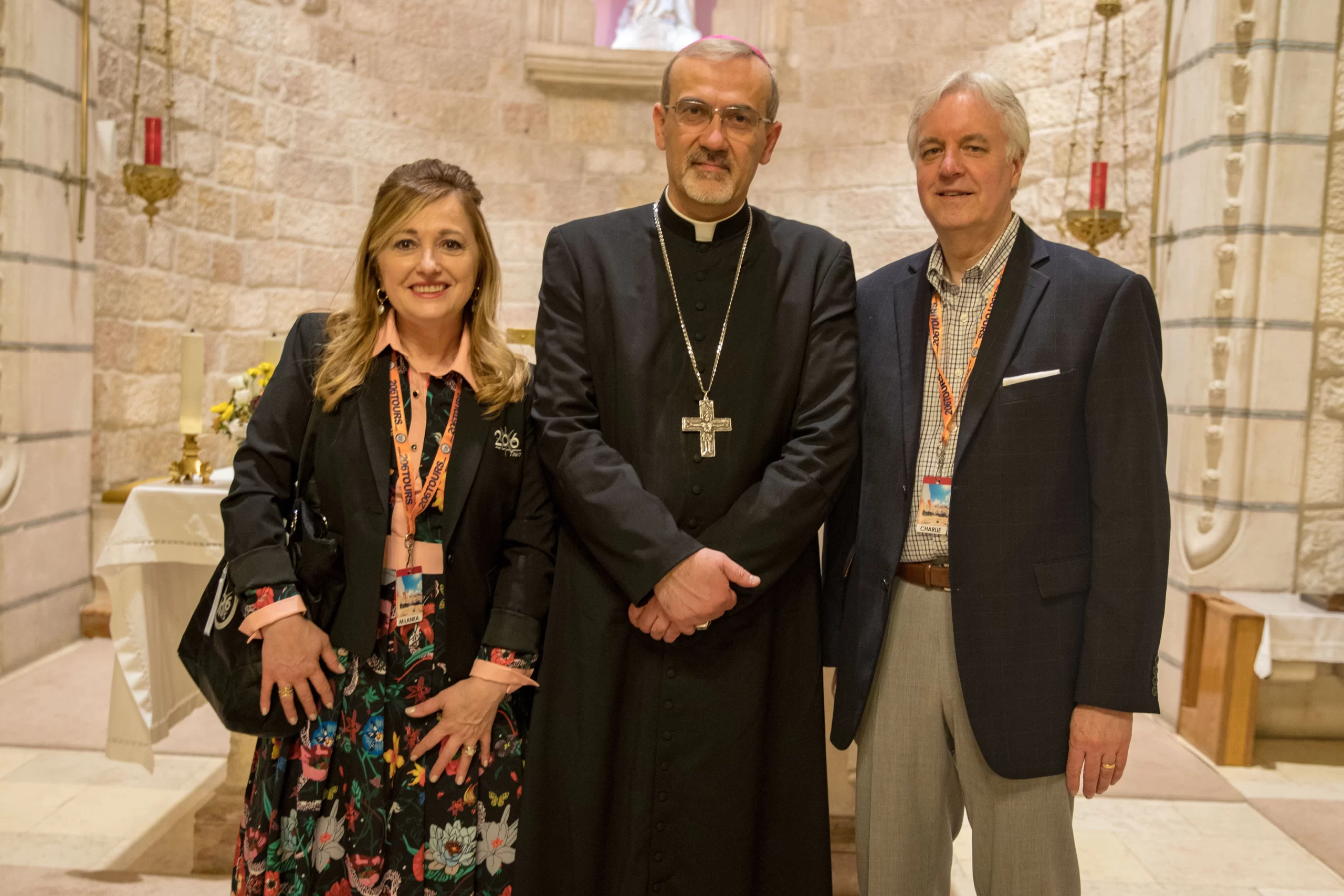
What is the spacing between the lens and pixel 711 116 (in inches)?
79.7

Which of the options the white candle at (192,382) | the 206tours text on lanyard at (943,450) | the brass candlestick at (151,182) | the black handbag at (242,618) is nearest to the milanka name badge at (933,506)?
the 206tours text on lanyard at (943,450)

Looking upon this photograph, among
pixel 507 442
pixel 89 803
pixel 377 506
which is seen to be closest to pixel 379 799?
pixel 377 506

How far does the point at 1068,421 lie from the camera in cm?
195


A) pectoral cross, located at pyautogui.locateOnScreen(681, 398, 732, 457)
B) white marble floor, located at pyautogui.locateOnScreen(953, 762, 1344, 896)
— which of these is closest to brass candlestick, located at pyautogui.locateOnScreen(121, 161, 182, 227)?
pectoral cross, located at pyautogui.locateOnScreen(681, 398, 732, 457)

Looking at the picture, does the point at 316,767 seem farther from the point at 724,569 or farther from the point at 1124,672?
the point at 1124,672

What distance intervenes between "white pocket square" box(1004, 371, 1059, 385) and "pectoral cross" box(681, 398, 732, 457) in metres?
0.53

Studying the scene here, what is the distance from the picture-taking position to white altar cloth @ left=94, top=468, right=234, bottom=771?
3.05 metres

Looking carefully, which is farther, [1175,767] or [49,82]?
[49,82]

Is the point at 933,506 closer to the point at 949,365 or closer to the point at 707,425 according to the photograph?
the point at 949,365

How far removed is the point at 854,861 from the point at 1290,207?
3.12 meters

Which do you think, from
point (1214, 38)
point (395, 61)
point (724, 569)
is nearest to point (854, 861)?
point (724, 569)

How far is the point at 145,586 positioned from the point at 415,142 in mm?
4281

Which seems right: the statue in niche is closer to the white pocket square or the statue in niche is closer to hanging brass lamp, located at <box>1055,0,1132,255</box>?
hanging brass lamp, located at <box>1055,0,1132,255</box>

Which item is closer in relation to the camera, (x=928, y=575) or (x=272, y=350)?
(x=928, y=575)
